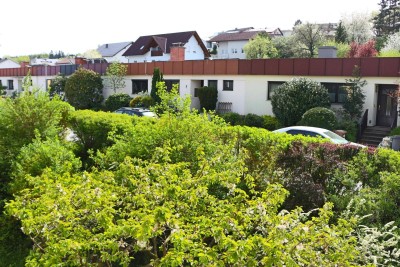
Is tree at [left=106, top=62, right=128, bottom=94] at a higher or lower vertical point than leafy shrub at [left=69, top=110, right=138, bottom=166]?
higher

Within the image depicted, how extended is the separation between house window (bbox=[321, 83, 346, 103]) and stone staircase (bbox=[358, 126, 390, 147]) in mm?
2305

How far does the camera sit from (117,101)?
3441cm

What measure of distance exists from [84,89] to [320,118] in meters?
21.5

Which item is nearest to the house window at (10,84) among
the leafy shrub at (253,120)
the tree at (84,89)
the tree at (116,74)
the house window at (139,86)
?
the tree at (84,89)

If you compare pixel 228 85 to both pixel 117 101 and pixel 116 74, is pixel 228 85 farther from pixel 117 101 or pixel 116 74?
pixel 116 74

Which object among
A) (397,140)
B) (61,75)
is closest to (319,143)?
(397,140)

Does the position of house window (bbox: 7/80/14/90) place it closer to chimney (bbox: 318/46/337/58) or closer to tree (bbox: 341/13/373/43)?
chimney (bbox: 318/46/337/58)

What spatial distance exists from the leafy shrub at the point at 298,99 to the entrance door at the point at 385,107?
115 inches

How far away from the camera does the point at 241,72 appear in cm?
2858

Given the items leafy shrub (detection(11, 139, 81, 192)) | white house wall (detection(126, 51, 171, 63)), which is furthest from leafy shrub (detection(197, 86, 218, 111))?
white house wall (detection(126, 51, 171, 63))

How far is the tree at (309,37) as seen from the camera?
188 ft

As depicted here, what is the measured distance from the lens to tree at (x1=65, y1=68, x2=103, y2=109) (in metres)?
36.2

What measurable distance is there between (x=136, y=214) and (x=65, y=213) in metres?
0.97

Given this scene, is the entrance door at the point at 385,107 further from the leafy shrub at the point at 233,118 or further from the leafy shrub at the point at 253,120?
the leafy shrub at the point at 233,118
